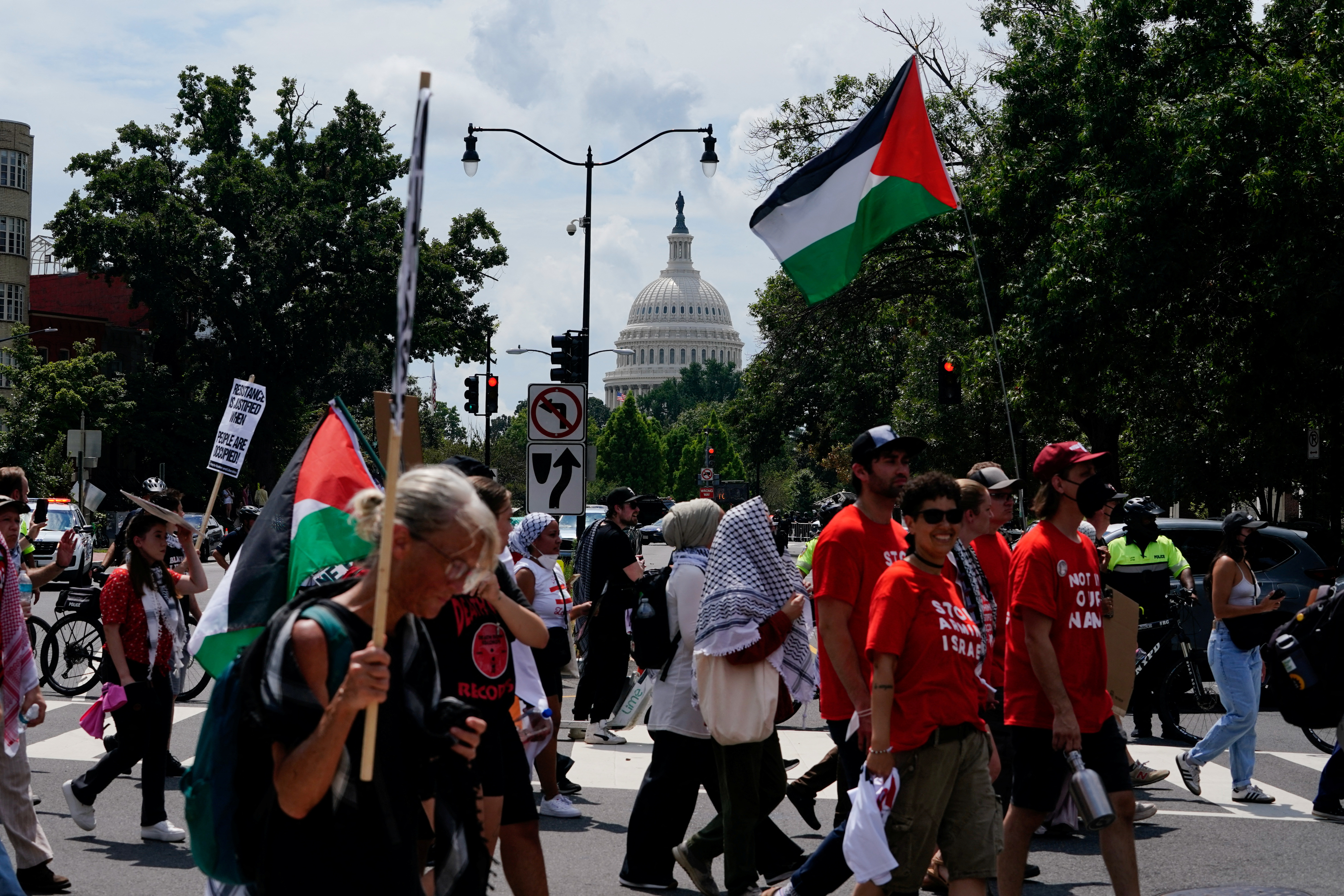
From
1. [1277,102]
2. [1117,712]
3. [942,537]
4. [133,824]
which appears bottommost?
[133,824]

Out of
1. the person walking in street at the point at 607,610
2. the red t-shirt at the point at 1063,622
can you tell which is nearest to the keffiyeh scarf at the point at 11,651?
the person walking in street at the point at 607,610

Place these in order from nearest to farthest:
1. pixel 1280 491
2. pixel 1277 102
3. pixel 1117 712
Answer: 1. pixel 1117 712
2. pixel 1277 102
3. pixel 1280 491

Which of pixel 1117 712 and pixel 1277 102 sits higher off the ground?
pixel 1277 102

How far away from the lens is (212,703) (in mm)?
3100

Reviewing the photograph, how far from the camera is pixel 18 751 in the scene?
6.21 m

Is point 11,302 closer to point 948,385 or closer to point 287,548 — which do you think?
point 948,385

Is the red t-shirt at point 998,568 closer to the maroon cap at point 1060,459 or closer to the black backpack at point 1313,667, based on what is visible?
the maroon cap at point 1060,459

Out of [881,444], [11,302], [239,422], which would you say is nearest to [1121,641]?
[881,444]

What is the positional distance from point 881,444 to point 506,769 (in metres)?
1.84

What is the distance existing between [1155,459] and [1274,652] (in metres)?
21.9

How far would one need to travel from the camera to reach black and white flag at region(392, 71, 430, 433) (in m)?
2.89

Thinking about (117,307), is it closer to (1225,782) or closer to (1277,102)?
(1277,102)

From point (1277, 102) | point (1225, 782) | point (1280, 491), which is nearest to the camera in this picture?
point (1225, 782)

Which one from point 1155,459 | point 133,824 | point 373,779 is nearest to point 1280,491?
point 1155,459
